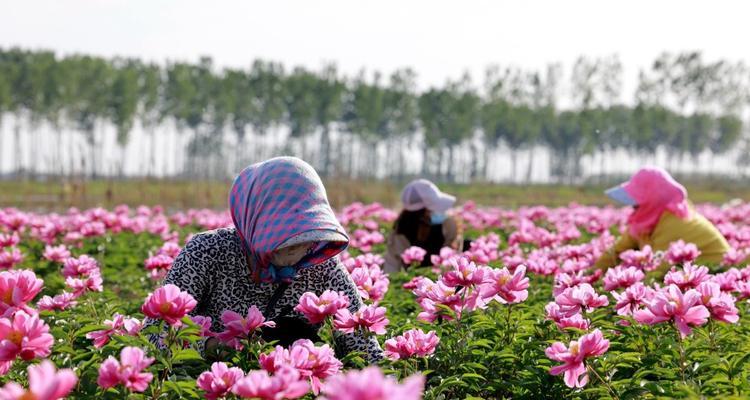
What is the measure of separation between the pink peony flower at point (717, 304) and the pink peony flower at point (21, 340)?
2.17 meters

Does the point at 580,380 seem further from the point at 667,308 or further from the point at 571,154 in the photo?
the point at 571,154

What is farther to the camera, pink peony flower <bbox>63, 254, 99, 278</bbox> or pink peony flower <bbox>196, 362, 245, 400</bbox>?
pink peony flower <bbox>63, 254, 99, 278</bbox>

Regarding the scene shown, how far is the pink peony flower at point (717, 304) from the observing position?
8.71 feet

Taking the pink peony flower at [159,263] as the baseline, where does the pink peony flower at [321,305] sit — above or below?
above

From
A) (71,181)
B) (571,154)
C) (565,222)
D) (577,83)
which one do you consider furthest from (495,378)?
(571,154)

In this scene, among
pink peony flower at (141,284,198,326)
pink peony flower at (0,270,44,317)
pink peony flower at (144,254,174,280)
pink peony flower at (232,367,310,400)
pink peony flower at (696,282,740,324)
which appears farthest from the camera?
pink peony flower at (144,254,174,280)

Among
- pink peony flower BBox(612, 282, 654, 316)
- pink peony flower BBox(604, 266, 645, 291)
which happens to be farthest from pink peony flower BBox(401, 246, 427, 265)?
pink peony flower BBox(612, 282, 654, 316)

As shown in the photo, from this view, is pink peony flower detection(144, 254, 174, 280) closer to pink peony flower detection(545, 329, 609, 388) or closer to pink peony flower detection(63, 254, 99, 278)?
pink peony flower detection(63, 254, 99, 278)

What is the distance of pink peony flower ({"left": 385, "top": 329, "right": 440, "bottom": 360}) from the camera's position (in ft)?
8.17

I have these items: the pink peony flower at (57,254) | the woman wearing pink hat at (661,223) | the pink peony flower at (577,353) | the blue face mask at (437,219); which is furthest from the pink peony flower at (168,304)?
the blue face mask at (437,219)

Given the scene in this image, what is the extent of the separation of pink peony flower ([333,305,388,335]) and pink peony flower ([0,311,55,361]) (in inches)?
36.0

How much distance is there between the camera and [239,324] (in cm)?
254

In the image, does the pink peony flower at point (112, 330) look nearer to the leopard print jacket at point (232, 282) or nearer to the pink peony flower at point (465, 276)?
the leopard print jacket at point (232, 282)

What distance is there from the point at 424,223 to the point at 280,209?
14.6 feet
